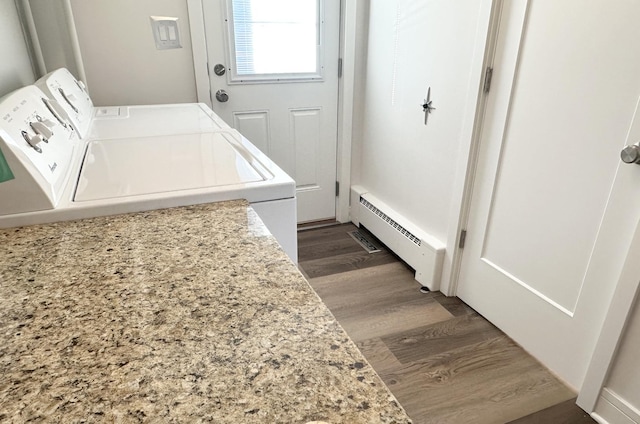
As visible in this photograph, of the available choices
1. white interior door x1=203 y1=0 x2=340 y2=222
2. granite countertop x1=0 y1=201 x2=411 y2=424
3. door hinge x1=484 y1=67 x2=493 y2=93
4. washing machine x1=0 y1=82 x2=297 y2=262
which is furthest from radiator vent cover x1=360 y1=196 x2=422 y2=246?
granite countertop x1=0 y1=201 x2=411 y2=424

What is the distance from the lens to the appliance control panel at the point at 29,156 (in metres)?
0.83

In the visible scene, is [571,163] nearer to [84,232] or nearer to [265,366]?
[265,366]

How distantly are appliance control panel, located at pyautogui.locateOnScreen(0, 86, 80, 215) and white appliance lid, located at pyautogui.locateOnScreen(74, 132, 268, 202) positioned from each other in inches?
2.3

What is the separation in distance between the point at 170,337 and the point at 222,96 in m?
2.21

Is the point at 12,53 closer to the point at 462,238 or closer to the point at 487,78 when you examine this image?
the point at 487,78

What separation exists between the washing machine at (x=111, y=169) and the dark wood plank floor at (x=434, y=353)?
87 cm

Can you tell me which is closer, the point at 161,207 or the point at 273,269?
the point at 273,269

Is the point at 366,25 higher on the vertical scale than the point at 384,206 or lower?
higher

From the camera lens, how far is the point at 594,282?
4.76ft

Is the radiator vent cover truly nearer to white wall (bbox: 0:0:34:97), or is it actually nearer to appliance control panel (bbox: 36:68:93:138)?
appliance control panel (bbox: 36:68:93:138)

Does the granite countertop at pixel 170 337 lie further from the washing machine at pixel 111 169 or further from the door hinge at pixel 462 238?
the door hinge at pixel 462 238

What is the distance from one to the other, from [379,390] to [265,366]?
135 millimetres

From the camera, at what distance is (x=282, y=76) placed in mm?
2652

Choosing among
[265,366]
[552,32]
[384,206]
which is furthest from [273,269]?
[384,206]
